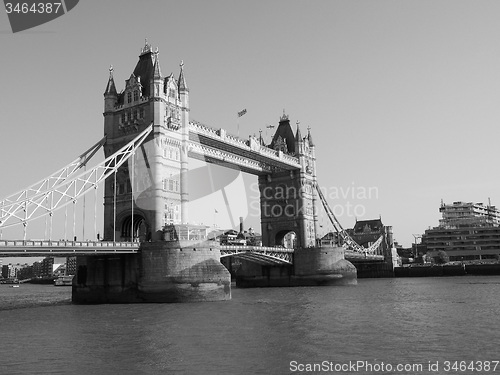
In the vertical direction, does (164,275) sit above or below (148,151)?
below

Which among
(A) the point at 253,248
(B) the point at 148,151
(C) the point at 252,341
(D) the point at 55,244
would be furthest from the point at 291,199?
(C) the point at 252,341

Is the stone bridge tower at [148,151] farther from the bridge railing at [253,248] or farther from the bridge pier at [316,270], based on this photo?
the bridge pier at [316,270]

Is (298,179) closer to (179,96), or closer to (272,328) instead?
(179,96)

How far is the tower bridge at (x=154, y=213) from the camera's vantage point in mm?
43375

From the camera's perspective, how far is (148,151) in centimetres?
5050

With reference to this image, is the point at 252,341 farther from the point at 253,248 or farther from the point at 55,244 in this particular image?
the point at 253,248

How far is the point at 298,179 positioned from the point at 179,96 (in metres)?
32.4

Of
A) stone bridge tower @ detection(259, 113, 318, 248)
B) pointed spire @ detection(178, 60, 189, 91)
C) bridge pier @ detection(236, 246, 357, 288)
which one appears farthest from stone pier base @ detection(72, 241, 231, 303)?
stone bridge tower @ detection(259, 113, 318, 248)

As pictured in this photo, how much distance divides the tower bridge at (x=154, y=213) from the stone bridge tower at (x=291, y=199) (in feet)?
25.7

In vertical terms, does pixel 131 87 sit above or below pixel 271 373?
above

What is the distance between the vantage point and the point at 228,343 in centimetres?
2253

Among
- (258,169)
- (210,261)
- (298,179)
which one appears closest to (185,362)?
(210,261)

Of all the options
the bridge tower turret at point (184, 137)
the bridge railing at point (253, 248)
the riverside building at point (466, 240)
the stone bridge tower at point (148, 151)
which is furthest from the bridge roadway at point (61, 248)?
the riverside building at point (466, 240)

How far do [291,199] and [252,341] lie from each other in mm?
60018
